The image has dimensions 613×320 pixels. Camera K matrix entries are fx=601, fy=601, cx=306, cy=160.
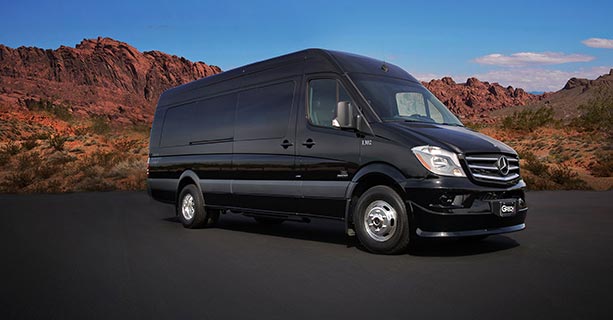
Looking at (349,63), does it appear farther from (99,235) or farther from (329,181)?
(99,235)

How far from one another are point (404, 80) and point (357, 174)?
216 cm

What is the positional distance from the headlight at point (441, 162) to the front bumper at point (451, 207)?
10cm

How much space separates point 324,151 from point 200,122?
3.74 m

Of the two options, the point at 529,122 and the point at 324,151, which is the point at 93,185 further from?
the point at 529,122

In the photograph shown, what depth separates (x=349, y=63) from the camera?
28.6ft

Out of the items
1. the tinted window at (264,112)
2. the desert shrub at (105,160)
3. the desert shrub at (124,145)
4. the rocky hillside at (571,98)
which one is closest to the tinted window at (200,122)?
the tinted window at (264,112)

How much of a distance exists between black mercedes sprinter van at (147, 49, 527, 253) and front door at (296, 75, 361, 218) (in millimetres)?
15

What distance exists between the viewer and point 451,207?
7.19 meters

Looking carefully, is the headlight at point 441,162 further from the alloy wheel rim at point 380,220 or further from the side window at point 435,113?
the side window at point 435,113

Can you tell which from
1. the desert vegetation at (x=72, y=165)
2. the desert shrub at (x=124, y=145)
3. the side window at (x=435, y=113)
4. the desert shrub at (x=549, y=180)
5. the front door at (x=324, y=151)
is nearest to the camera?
the front door at (x=324, y=151)

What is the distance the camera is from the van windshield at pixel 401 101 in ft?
27.0

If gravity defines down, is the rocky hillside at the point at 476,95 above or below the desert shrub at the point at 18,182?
above

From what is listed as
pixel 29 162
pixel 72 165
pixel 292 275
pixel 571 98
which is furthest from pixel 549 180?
pixel 571 98

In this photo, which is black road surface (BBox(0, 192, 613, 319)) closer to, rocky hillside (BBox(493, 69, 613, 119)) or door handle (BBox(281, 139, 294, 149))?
door handle (BBox(281, 139, 294, 149))
